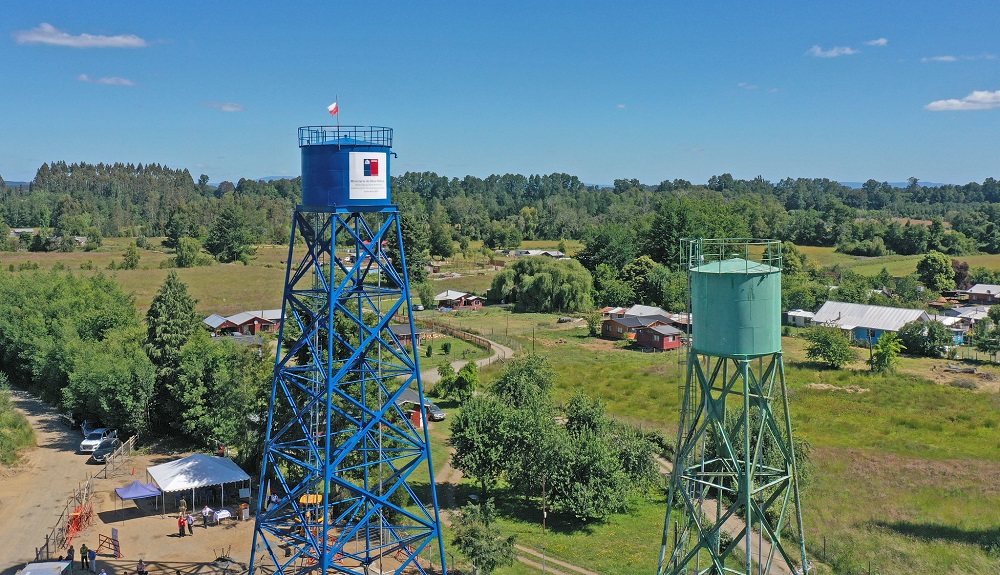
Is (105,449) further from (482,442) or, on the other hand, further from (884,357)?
(884,357)

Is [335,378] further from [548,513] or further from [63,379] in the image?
[63,379]

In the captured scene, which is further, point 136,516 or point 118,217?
point 118,217

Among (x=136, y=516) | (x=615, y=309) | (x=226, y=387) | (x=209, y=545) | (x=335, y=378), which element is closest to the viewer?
(x=335, y=378)

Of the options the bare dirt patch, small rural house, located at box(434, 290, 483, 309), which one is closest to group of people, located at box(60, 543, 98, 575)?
the bare dirt patch

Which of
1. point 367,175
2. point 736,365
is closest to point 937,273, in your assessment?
point 736,365

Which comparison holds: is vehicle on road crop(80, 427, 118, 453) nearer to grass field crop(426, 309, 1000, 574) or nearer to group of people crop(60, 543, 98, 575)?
Result: group of people crop(60, 543, 98, 575)

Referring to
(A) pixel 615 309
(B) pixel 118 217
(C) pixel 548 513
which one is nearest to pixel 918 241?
(A) pixel 615 309
